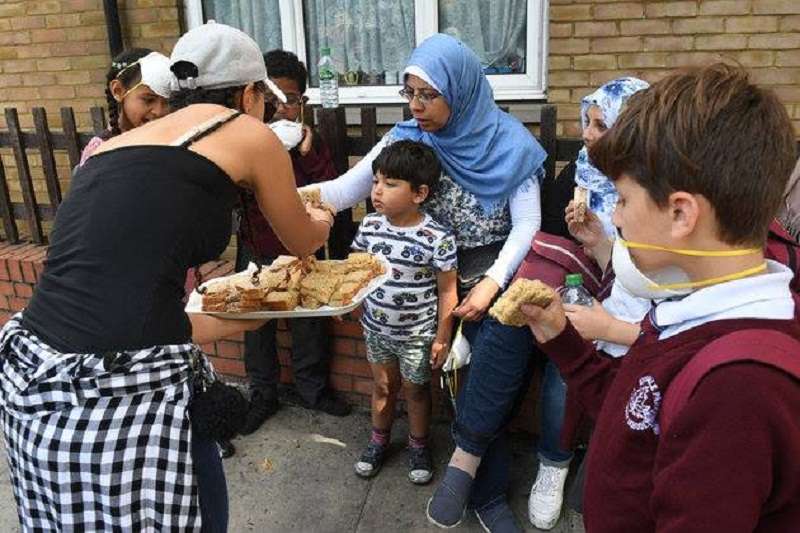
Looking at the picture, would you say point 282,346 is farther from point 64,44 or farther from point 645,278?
point 64,44

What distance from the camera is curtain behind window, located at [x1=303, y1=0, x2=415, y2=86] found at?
16.6ft

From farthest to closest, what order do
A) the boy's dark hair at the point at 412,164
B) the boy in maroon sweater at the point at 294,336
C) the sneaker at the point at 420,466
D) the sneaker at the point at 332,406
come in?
the sneaker at the point at 332,406 → the boy in maroon sweater at the point at 294,336 → the sneaker at the point at 420,466 → the boy's dark hair at the point at 412,164

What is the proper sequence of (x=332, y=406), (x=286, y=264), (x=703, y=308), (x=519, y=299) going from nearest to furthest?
(x=703, y=308) → (x=519, y=299) → (x=286, y=264) → (x=332, y=406)

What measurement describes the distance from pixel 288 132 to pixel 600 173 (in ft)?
4.61

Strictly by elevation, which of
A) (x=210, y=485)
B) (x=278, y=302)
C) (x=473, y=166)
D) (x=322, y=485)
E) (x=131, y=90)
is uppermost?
(x=131, y=90)

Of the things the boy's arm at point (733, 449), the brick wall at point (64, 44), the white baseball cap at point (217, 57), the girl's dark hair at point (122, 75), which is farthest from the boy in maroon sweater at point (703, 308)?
the brick wall at point (64, 44)

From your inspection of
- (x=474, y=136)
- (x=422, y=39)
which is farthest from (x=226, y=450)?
(x=422, y=39)

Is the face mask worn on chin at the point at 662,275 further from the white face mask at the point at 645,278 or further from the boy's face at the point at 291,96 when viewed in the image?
the boy's face at the point at 291,96

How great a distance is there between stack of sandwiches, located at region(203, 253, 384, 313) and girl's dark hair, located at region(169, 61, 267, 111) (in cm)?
62

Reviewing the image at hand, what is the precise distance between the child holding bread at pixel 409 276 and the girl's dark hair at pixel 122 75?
3.51 feet

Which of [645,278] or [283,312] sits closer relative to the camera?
[645,278]

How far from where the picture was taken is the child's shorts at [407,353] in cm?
280

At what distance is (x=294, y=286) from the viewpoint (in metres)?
2.34

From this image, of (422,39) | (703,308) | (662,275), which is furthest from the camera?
(422,39)
